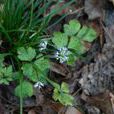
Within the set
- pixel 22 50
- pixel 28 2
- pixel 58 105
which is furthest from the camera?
pixel 28 2

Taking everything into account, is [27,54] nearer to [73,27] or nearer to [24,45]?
[24,45]

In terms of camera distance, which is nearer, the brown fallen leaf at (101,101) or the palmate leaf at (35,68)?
the palmate leaf at (35,68)

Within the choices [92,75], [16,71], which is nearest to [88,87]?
[92,75]

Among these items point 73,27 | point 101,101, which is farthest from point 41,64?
point 101,101

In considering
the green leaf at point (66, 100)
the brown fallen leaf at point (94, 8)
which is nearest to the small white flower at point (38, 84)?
the green leaf at point (66, 100)

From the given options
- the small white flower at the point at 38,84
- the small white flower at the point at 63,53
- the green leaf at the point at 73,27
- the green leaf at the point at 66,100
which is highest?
the green leaf at the point at 73,27

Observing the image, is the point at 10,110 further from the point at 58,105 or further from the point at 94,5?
the point at 94,5

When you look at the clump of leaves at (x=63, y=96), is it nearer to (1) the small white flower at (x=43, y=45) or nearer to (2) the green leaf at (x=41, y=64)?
(2) the green leaf at (x=41, y=64)
